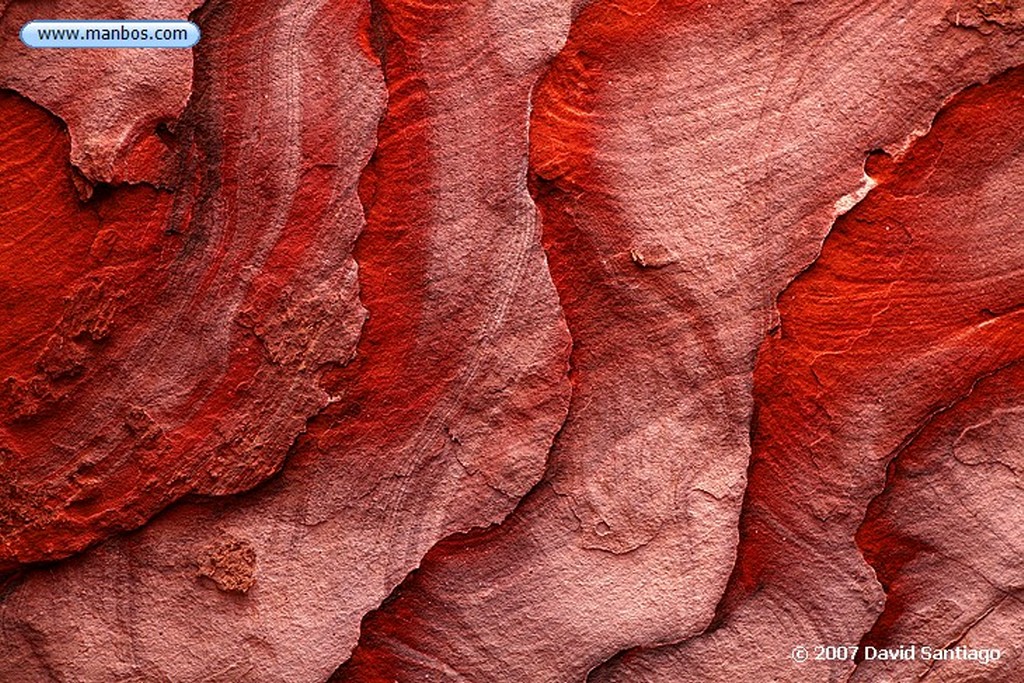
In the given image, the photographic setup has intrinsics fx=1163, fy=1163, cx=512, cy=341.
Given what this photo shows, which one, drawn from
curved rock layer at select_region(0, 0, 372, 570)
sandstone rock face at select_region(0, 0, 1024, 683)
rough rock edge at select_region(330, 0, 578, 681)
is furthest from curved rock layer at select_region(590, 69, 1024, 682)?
curved rock layer at select_region(0, 0, 372, 570)

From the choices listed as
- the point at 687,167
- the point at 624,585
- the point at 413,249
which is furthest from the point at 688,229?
the point at 624,585

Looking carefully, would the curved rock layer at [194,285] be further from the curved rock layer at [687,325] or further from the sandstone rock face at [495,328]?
the curved rock layer at [687,325]

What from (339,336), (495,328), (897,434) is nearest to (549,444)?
(495,328)

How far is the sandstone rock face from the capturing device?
1367 mm

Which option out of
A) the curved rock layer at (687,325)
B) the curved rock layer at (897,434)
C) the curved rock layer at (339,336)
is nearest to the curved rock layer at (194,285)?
the curved rock layer at (339,336)

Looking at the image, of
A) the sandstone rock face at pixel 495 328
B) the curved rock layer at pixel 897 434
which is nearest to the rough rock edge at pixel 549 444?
the sandstone rock face at pixel 495 328

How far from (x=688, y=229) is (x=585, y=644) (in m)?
0.53

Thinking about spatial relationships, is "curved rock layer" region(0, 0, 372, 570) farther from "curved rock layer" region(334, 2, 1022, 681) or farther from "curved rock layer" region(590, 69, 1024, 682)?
"curved rock layer" region(590, 69, 1024, 682)

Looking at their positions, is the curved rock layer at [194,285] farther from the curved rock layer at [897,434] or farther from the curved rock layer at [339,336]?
the curved rock layer at [897,434]

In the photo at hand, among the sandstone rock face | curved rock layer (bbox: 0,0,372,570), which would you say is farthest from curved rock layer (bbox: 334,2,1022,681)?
curved rock layer (bbox: 0,0,372,570)

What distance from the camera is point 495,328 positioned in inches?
54.9

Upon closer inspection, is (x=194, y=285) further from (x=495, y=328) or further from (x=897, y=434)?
(x=897, y=434)

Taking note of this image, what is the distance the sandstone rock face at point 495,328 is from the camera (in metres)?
1.37

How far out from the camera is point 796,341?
1.41m
